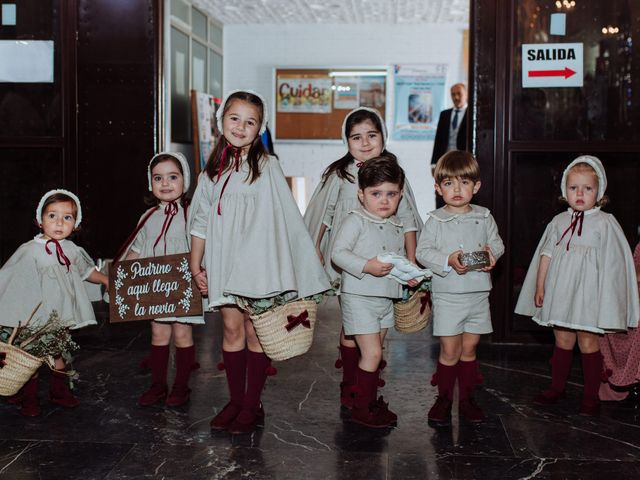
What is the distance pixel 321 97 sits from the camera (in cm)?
1066

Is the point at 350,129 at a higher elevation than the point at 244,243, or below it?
higher

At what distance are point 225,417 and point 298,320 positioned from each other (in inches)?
19.3

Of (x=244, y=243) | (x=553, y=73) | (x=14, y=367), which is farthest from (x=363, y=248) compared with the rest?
(x=553, y=73)

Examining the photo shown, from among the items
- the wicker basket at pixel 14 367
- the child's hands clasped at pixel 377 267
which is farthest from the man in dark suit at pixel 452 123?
the wicker basket at pixel 14 367

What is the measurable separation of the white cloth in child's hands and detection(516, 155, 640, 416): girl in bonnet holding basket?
747 mm

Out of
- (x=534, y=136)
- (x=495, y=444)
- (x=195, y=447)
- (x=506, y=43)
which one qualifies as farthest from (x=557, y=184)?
(x=195, y=447)

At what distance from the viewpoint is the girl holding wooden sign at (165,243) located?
3.41 m

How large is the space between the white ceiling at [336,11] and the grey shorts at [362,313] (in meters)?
6.67

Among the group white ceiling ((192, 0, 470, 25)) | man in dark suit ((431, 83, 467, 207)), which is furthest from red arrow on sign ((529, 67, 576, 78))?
white ceiling ((192, 0, 470, 25))

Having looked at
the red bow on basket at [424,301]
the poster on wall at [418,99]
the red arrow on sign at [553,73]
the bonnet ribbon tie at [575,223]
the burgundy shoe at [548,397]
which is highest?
the poster on wall at [418,99]

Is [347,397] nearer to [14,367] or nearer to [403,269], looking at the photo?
[403,269]

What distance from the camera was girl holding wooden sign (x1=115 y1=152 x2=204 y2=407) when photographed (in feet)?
11.2

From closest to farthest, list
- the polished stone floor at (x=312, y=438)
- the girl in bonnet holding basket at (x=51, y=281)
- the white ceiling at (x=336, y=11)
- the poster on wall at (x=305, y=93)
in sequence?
the polished stone floor at (x=312, y=438) < the girl in bonnet holding basket at (x=51, y=281) < the white ceiling at (x=336, y=11) < the poster on wall at (x=305, y=93)

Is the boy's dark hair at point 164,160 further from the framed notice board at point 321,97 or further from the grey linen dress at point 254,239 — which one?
the framed notice board at point 321,97
